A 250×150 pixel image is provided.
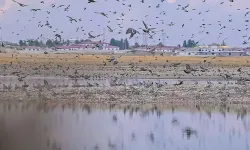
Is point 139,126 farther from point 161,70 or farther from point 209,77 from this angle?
point 161,70

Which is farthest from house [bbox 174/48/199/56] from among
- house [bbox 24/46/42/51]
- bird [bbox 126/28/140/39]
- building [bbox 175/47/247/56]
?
bird [bbox 126/28/140/39]

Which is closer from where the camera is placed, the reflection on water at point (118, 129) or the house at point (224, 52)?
the reflection on water at point (118, 129)

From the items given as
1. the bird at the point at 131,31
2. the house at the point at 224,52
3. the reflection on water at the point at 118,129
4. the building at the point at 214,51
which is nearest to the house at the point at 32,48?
the building at the point at 214,51

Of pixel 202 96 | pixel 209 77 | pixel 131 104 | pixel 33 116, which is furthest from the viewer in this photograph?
pixel 209 77

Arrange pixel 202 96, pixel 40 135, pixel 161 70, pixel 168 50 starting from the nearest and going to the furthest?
pixel 40 135, pixel 202 96, pixel 161 70, pixel 168 50

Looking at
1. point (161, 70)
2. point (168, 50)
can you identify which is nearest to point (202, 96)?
point (161, 70)

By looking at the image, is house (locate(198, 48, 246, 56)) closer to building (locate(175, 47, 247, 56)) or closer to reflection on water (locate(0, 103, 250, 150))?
building (locate(175, 47, 247, 56))

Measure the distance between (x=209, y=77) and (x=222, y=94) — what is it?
1745 centimetres

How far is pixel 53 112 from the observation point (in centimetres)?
3216

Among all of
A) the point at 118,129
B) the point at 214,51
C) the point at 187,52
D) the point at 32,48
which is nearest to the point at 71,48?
the point at 32,48

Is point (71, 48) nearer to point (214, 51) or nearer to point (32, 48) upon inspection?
point (32, 48)

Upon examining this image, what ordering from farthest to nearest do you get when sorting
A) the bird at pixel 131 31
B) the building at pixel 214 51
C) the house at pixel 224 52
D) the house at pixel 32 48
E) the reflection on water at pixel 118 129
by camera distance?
the house at pixel 224 52 < the building at pixel 214 51 < the house at pixel 32 48 < the reflection on water at pixel 118 129 < the bird at pixel 131 31

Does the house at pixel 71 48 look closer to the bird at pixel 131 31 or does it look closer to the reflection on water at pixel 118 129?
the reflection on water at pixel 118 129

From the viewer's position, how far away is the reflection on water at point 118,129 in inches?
901
